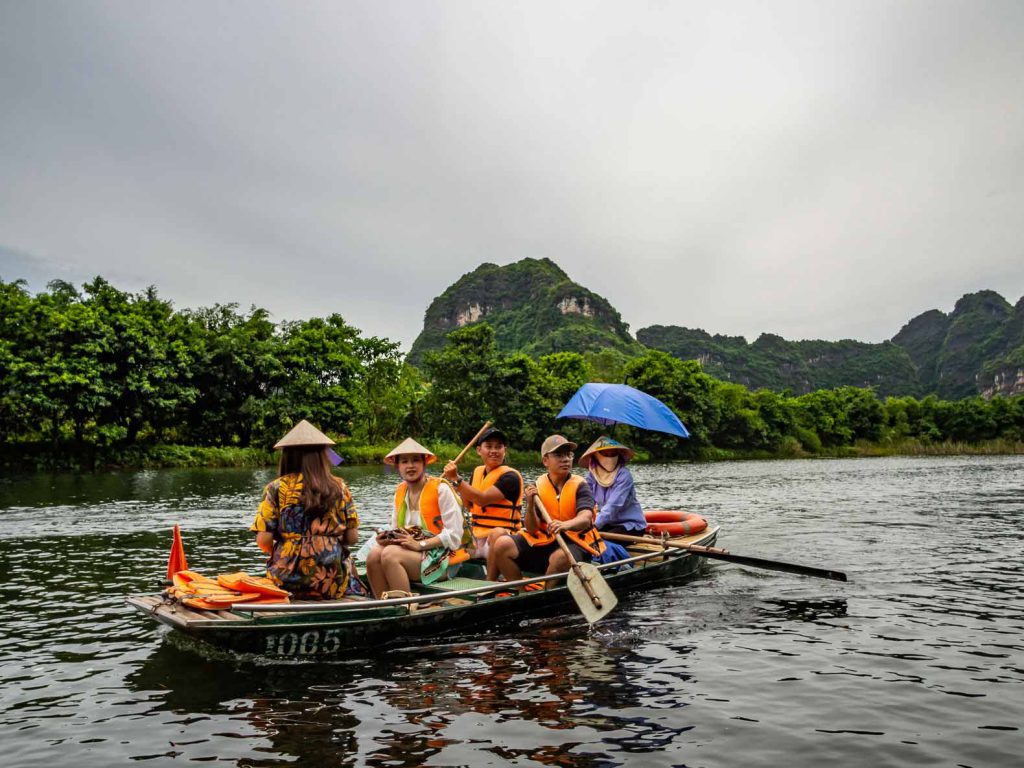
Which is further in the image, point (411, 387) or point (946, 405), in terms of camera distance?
point (946, 405)

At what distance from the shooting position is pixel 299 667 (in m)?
7.07

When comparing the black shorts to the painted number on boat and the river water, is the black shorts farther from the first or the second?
the painted number on boat

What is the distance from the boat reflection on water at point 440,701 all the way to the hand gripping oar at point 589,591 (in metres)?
0.35

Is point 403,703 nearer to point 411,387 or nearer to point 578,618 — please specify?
point 578,618

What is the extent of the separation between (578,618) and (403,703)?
3393mm

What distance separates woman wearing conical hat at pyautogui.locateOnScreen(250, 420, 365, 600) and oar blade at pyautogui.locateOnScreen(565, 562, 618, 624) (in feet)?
8.93

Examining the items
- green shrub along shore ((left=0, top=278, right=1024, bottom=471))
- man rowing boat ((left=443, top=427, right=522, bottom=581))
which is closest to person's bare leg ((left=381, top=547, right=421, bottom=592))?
man rowing boat ((left=443, top=427, right=522, bottom=581))

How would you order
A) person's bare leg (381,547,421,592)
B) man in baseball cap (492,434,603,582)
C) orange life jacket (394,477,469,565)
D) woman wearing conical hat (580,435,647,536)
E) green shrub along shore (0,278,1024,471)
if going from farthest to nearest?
1. green shrub along shore (0,278,1024,471)
2. woman wearing conical hat (580,435,647,536)
3. man in baseball cap (492,434,603,582)
4. orange life jacket (394,477,469,565)
5. person's bare leg (381,547,421,592)

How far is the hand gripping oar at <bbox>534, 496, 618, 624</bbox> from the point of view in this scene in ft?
27.2

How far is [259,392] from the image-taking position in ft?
156

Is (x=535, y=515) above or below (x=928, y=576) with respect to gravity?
above

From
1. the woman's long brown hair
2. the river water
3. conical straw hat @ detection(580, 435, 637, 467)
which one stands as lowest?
the river water

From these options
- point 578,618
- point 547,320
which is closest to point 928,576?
point 578,618

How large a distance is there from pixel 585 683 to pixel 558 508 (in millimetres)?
2802
